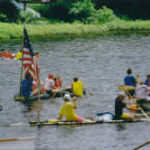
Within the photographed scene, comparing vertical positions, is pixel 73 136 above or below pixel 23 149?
below

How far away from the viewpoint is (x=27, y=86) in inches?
1257

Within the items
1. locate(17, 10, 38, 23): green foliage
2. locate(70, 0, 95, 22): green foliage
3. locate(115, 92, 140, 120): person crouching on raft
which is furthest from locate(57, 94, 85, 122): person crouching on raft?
locate(70, 0, 95, 22): green foliage

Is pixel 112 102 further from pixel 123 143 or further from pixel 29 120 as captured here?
pixel 123 143

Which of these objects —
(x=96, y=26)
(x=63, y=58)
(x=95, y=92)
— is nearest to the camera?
(x=95, y=92)

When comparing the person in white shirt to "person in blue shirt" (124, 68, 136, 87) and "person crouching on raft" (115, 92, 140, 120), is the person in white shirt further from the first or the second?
"person crouching on raft" (115, 92, 140, 120)

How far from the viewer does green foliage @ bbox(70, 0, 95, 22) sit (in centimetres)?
8912

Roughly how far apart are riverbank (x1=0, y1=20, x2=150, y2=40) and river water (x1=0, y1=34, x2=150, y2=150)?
540 centimetres

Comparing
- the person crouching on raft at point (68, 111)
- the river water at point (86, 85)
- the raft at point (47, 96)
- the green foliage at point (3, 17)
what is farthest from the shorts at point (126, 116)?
the green foliage at point (3, 17)

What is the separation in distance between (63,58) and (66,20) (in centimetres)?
3997

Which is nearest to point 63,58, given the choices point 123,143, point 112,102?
point 112,102

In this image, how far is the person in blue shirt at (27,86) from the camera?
105ft

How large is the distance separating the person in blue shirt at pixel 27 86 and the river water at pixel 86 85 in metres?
0.77

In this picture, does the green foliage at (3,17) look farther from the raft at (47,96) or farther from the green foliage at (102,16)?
the raft at (47,96)

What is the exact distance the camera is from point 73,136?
25109mm
